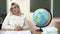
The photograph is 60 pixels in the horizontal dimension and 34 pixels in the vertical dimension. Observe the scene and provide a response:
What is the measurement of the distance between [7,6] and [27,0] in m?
0.42

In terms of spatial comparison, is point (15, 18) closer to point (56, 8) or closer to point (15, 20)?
point (15, 20)

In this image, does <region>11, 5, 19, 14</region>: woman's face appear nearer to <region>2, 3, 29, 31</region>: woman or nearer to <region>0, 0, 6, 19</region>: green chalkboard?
<region>2, 3, 29, 31</region>: woman

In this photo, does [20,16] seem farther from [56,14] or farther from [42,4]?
[56,14]

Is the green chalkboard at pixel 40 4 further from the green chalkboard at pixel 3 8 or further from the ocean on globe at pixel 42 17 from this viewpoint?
the ocean on globe at pixel 42 17

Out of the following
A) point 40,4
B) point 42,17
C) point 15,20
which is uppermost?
point 40,4

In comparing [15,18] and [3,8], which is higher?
[3,8]

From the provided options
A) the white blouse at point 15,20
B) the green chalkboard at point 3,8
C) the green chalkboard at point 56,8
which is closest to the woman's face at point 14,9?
the white blouse at point 15,20

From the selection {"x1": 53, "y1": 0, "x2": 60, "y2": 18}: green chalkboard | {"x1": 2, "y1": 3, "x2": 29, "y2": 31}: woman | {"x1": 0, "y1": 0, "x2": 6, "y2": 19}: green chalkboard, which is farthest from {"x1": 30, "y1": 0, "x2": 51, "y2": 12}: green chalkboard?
{"x1": 0, "y1": 0, "x2": 6, "y2": 19}: green chalkboard

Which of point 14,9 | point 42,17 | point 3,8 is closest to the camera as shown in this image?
point 42,17

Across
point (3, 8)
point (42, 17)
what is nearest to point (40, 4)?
point (3, 8)

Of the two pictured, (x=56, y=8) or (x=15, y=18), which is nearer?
(x=15, y=18)

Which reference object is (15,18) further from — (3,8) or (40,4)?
(40,4)

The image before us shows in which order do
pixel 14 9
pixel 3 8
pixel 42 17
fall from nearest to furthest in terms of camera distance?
pixel 42 17, pixel 14 9, pixel 3 8

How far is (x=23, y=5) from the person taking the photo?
2908 millimetres
